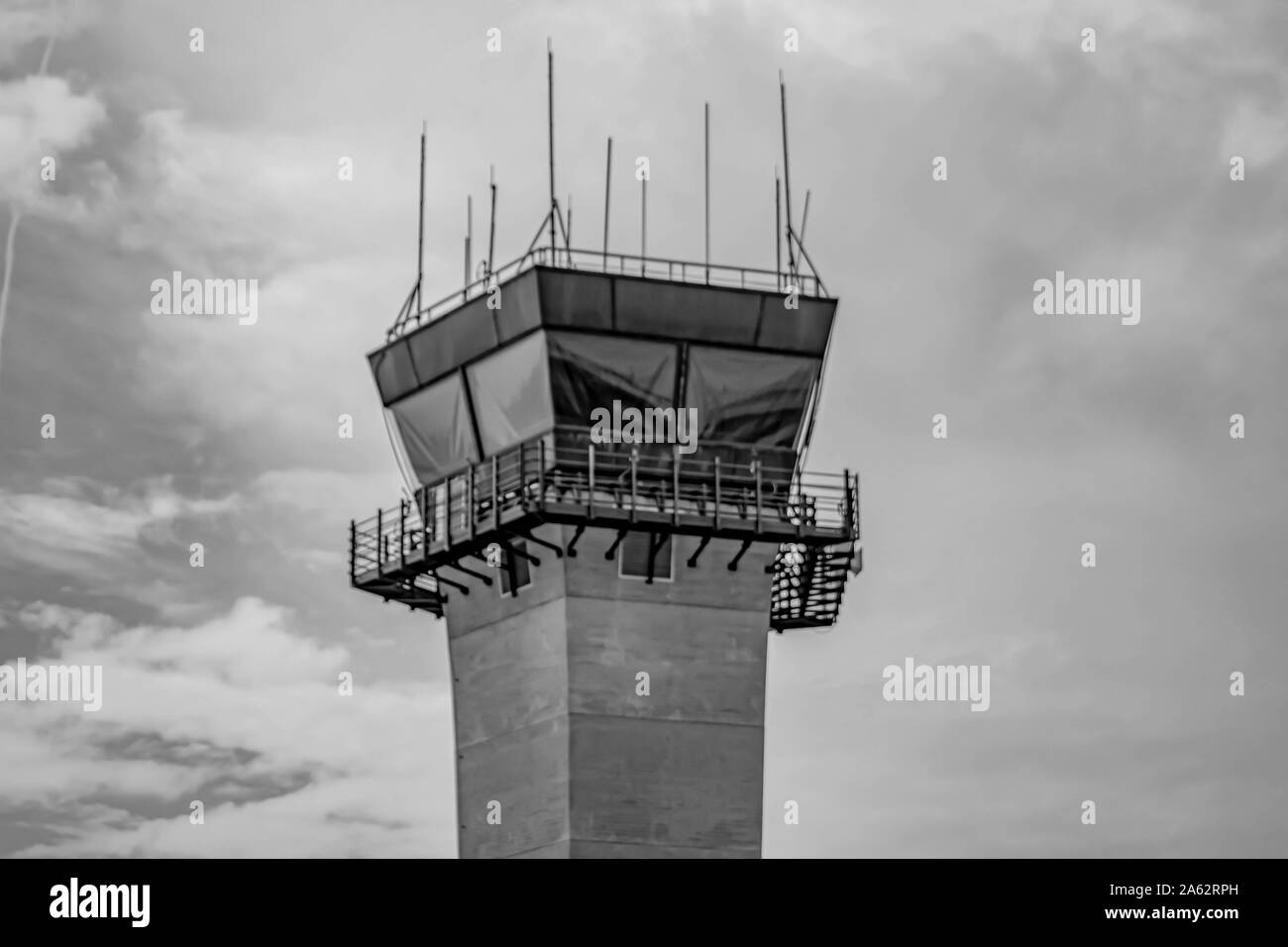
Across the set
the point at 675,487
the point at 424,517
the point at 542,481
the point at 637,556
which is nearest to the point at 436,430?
the point at 424,517

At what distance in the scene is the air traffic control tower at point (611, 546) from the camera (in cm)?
5288

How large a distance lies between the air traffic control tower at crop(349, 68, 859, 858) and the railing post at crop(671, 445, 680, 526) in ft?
0.35

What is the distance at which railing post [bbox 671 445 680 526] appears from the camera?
5338cm

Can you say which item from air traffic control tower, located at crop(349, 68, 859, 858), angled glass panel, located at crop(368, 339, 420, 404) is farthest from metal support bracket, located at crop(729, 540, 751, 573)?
angled glass panel, located at crop(368, 339, 420, 404)

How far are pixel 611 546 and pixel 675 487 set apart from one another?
205cm

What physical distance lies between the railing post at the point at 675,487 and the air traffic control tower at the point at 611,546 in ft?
0.35

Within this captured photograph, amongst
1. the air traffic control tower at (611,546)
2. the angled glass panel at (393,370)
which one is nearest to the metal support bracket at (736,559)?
the air traffic control tower at (611,546)

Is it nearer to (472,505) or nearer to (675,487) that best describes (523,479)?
(472,505)

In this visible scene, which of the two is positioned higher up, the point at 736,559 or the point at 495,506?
the point at 495,506

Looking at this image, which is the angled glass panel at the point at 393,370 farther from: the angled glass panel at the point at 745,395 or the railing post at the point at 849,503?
the railing post at the point at 849,503

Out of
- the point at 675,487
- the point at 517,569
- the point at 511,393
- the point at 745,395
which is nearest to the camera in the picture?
the point at 675,487

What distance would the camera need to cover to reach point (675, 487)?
53656 mm
